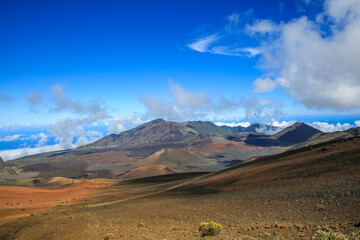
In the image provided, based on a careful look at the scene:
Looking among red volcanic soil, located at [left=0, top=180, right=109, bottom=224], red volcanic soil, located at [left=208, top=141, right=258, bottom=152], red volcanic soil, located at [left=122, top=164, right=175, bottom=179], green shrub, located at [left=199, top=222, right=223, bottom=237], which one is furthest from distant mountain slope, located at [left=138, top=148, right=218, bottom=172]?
green shrub, located at [left=199, top=222, right=223, bottom=237]

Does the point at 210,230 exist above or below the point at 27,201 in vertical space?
above

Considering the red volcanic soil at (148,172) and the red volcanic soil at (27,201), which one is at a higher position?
the red volcanic soil at (27,201)

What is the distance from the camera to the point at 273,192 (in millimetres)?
20062

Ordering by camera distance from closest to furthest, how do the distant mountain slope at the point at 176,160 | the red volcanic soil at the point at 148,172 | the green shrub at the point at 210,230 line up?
the green shrub at the point at 210,230, the red volcanic soil at the point at 148,172, the distant mountain slope at the point at 176,160

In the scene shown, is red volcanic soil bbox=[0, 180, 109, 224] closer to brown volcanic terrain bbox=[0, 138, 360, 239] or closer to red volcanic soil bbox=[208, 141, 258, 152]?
brown volcanic terrain bbox=[0, 138, 360, 239]

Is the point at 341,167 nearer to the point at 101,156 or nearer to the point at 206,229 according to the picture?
the point at 206,229

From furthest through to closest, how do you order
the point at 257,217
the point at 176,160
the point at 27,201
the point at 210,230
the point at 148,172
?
the point at 176,160 < the point at 148,172 < the point at 27,201 < the point at 257,217 < the point at 210,230

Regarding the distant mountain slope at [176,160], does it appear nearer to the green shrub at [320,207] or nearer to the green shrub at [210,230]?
the green shrub at [320,207]

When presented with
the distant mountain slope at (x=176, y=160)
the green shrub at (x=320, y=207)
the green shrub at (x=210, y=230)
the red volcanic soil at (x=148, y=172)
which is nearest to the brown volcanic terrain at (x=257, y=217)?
the green shrub at (x=320, y=207)

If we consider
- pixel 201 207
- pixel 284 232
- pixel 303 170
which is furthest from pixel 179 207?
pixel 303 170

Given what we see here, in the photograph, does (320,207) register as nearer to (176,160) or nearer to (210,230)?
(210,230)

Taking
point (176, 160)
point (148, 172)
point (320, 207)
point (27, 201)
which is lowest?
point (148, 172)

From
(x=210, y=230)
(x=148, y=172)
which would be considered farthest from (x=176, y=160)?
(x=210, y=230)

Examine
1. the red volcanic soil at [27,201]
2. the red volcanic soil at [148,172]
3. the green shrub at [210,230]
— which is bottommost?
the red volcanic soil at [148,172]
